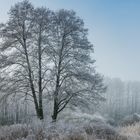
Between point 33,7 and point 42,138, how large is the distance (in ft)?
50.8

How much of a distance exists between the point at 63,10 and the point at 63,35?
6.48ft

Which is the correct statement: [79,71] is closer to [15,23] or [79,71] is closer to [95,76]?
[95,76]

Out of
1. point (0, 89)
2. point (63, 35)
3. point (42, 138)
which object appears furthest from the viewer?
point (63, 35)

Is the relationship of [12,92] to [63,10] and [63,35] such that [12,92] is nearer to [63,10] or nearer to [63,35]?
[63,35]

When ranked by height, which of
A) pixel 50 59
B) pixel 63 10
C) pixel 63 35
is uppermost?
pixel 63 10

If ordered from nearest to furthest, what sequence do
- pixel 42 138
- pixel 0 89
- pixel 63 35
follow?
pixel 42 138 → pixel 0 89 → pixel 63 35

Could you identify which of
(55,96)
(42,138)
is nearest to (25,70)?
(55,96)

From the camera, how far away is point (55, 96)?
62.4 ft

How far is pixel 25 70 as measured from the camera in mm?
19750

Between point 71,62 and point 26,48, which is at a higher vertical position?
point 26,48

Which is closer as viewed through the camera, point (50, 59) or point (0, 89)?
point (0, 89)

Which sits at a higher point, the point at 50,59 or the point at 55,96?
the point at 50,59

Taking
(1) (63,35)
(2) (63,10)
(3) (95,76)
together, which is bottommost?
(3) (95,76)

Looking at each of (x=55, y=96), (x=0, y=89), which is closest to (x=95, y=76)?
(x=55, y=96)
